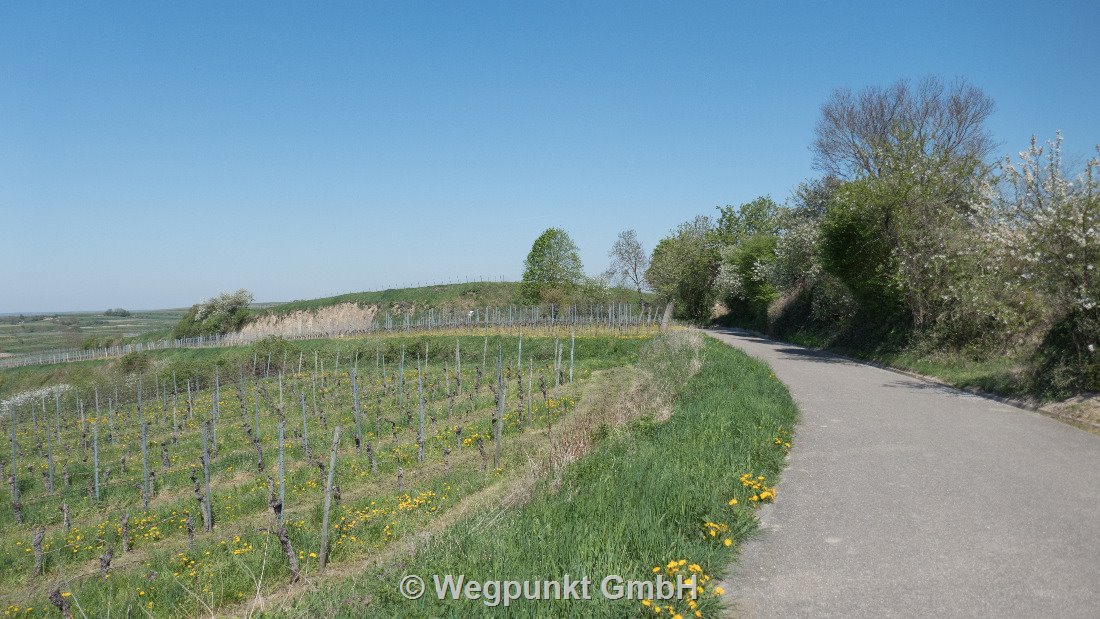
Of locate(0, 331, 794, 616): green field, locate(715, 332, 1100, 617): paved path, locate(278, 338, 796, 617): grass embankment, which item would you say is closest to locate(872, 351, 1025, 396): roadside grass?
locate(715, 332, 1100, 617): paved path

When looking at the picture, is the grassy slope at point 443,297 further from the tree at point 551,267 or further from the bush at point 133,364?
the bush at point 133,364

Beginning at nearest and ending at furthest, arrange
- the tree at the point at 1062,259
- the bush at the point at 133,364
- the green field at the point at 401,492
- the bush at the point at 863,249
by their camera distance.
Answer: the green field at the point at 401,492
the tree at the point at 1062,259
the bush at the point at 863,249
the bush at the point at 133,364

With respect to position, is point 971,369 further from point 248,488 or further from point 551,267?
point 551,267

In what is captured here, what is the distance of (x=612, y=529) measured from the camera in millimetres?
5125

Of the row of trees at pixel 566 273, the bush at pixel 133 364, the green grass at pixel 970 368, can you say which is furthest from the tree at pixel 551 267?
the green grass at pixel 970 368

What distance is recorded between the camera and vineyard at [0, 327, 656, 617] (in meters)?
7.26

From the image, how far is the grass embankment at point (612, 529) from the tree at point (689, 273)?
151 ft

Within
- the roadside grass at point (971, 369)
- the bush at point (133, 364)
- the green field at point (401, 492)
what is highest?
the roadside grass at point (971, 369)

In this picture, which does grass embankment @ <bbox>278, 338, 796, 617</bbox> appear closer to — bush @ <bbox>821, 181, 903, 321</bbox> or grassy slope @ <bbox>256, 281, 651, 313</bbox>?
bush @ <bbox>821, 181, 903, 321</bbox>

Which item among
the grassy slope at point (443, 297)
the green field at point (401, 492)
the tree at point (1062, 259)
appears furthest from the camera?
the grassy slope at point (443, 297)

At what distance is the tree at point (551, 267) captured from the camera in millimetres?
58719

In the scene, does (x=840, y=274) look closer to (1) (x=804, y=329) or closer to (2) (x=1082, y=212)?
(1) (x=804, y=329)

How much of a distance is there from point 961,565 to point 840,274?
20158mm

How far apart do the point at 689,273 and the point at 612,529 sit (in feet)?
166
